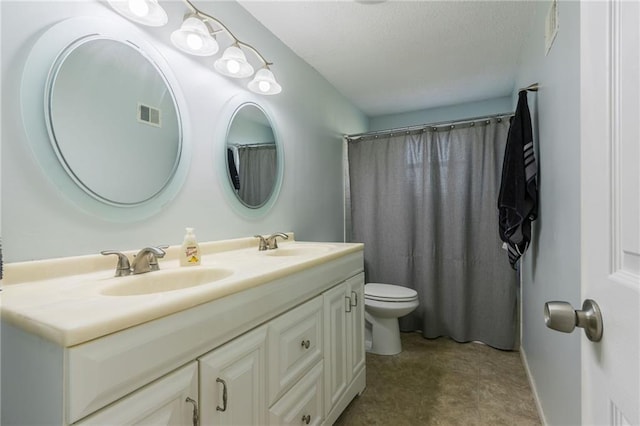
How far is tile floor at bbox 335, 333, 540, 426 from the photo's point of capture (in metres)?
1.58

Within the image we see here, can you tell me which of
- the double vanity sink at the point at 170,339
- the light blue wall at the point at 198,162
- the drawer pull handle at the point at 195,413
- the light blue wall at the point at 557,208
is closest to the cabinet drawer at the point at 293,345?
the double vanity sink at the point at 170,339

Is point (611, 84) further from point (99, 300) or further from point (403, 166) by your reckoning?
point (403, 166)

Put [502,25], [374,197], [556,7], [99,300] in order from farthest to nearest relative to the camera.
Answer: [374,197], [502,25], [556,7], [99,300]

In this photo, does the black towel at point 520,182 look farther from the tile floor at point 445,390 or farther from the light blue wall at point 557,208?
the tile floor at point 445,390

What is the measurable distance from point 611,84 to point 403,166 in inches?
91.3

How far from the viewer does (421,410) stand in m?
1.64

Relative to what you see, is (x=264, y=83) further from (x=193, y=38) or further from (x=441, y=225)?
(x=441, y=225)

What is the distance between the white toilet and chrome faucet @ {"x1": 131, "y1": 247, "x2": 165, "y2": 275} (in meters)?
1.64

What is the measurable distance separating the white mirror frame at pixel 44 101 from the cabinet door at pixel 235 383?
0.66 meters

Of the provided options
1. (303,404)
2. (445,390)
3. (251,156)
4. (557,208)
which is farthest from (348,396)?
(251,156)

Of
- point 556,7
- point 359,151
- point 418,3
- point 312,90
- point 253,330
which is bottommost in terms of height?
point 253,330

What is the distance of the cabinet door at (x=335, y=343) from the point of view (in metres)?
1.35

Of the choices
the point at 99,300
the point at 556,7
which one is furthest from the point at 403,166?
the point at 99,300

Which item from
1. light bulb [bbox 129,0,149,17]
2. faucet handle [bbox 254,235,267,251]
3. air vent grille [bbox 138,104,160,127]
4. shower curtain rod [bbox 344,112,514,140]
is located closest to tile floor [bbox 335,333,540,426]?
faucet handle [bbox 254,235,267,251]
